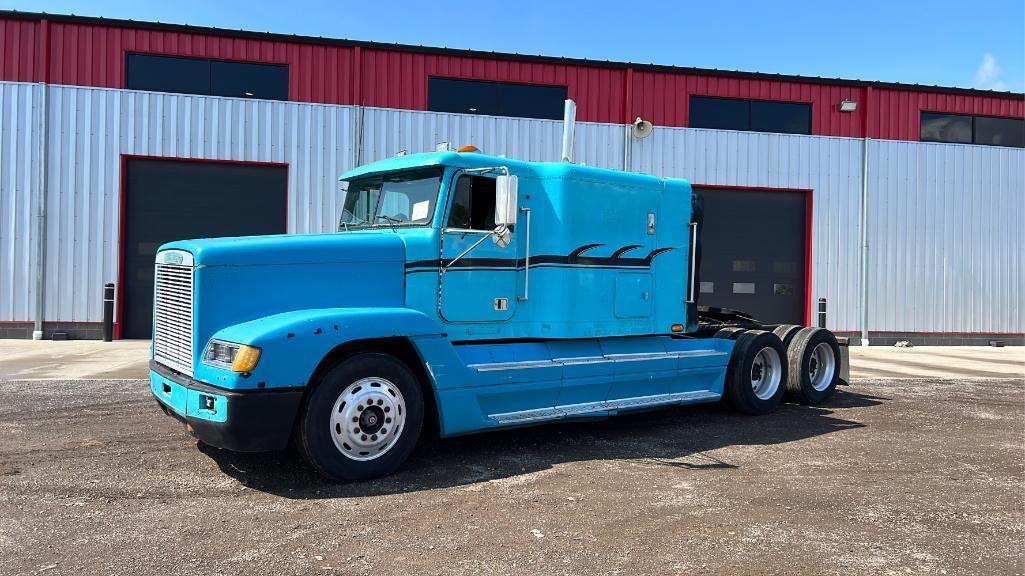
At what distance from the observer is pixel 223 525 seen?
427 cm

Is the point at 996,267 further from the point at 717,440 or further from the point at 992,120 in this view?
the point at 717,440

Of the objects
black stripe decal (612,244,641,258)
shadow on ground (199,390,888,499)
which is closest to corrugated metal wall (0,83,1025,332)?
black stripe decal (612,244,641,258)

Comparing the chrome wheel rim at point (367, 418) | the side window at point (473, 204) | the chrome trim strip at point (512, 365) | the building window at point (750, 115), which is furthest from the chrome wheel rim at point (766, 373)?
the building window at point (750, 115)

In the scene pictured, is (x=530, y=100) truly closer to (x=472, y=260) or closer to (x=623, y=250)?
(x=623, y=250)

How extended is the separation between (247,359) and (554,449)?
2.89 meters

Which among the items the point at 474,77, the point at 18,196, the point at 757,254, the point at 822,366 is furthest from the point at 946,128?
the point at 18,196

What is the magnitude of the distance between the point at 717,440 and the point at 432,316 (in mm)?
3110

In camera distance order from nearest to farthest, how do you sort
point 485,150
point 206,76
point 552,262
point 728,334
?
point 552,262, point 728,334, point 206,76, point 485,150

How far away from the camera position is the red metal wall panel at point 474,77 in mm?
16844

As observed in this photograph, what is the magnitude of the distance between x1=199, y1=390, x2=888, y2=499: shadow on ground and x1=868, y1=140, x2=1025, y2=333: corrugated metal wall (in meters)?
→ 12.3

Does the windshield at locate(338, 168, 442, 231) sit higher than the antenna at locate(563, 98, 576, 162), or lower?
lower

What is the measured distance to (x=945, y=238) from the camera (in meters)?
19.2

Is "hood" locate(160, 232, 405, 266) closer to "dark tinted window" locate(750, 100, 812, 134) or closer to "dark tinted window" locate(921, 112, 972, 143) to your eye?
"dark tinted window" locate(750, 100, 812, 134)

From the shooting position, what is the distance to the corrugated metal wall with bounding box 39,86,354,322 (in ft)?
51.3
